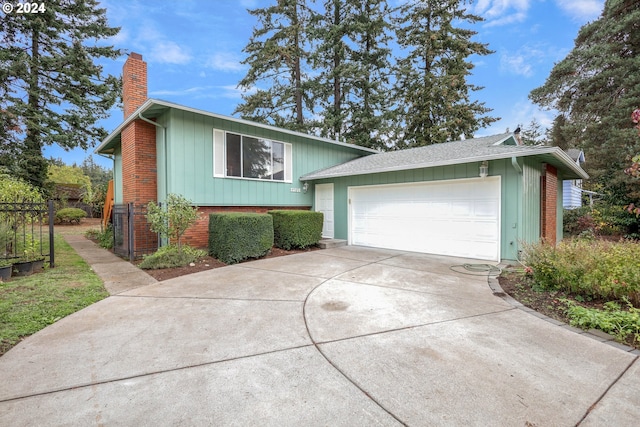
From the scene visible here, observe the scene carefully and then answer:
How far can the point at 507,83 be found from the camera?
47.2 ft

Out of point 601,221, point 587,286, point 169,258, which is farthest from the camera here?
point 601,221

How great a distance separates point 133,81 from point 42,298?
7280 mm

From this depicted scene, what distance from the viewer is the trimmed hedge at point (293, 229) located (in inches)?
340

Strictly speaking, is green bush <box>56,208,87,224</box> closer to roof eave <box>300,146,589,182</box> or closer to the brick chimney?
the brick chimney

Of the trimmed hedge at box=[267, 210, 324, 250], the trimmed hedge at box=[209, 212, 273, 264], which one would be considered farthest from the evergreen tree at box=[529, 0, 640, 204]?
the trimmed hedge at box=[209, 212, 273, 264]

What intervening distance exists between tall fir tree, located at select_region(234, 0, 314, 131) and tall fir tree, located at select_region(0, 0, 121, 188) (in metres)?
8.16

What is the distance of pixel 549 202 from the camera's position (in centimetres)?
848

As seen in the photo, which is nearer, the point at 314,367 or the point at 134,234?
the point at 314,367

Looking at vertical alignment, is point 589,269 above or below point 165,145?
below

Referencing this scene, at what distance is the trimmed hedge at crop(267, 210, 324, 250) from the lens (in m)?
8.64

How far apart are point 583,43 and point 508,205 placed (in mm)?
15969

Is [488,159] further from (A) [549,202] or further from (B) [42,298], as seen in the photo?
(B) [42,298]

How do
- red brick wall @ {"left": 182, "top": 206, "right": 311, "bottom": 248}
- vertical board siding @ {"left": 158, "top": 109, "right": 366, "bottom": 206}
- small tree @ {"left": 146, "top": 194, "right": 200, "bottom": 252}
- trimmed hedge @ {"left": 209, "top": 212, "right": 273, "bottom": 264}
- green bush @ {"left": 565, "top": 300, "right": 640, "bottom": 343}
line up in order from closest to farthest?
green bush @ {"left": 565, "top": 300, "right": 640, "bottom": 343} → small tree @ {"left": 146, "top": 194, "right": 200, "bottom": 252} → trimmed hedge @ {"left": 209, "top": 212, "right": 273, "bottom": 264} → vertical board siding @ {"left": 158, "top": 109, "right": 366, "bottom": 206} → red brick wall @ {"left": 182, "top": 206, "right": 311, "bottom": 248}

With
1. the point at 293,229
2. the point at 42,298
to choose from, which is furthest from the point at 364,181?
the point at 42,298
